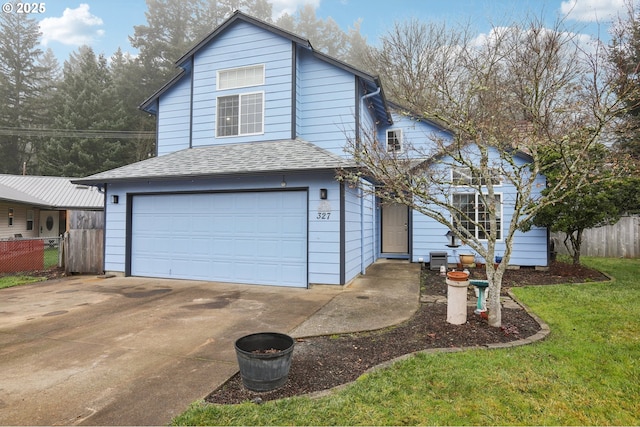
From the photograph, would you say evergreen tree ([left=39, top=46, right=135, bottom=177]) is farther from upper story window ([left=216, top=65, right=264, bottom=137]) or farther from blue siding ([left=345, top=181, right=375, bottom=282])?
blue siding ([left=345, top=181, right=375, bottom=282])

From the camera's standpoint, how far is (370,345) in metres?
4.39

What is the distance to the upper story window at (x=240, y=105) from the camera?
995 centimetres

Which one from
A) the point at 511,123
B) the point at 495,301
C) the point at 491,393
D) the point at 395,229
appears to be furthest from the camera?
the point at 395,229

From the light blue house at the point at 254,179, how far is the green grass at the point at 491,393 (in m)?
4.20

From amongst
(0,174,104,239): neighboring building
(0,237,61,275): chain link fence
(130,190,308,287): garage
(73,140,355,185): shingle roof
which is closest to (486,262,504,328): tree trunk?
(73,140,355,185): shingle roof

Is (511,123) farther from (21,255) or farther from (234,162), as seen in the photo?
(21,255)

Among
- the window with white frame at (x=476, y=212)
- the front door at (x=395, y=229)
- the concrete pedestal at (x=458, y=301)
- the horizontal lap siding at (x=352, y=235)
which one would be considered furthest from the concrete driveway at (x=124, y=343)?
the front door at (x=395, y=229)

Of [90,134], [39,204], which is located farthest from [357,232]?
[90,134]

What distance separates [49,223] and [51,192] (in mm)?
2154

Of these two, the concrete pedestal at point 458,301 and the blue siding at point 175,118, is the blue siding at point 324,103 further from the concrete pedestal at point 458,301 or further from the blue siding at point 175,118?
the concrete pedestal at point 458,301

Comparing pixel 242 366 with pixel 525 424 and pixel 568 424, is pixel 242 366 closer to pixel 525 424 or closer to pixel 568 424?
pixel 525 424

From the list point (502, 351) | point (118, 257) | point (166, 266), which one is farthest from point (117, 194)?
point (502, 351)

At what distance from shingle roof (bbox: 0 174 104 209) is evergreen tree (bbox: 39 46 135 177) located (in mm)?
3975

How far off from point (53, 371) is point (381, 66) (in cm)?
1904
